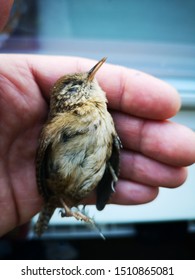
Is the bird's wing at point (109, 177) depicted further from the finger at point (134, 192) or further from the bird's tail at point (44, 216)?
the bird's tail at point (44, 216)

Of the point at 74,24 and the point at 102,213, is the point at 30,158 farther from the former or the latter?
the point at 74,24

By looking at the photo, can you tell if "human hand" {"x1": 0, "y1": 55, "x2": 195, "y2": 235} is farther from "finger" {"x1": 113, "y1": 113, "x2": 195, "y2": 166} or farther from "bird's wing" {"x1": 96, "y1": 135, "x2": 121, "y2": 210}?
"bird's wing" {"x1": 96, "y1": 135, "x2": 121, "y2": 210}

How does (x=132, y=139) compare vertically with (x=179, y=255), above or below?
above

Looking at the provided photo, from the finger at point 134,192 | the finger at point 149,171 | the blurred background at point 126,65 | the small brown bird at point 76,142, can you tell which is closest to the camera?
the small brown bird at point 76,142

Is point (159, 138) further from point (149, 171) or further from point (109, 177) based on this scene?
point (109, 177)

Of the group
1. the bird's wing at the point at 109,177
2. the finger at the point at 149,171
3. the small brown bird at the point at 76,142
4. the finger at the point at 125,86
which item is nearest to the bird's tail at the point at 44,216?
the small brown bird at the point at 76,142

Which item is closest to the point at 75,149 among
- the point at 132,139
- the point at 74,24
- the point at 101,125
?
the point at 101,125

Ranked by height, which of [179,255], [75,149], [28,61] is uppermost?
[28,61]

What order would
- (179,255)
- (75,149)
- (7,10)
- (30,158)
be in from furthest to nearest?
1. (179,255)
2. (30,158)
3. (75,149)
4. (7,10)
